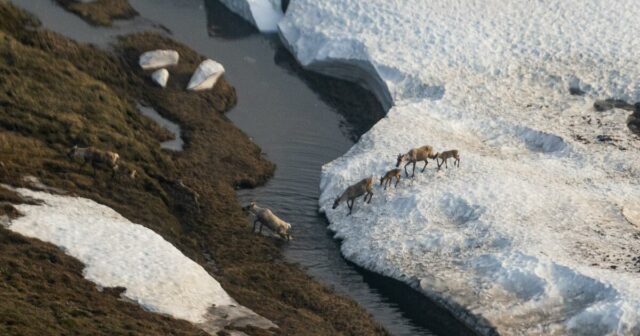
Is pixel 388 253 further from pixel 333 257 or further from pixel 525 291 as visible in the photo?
pixel 525 291

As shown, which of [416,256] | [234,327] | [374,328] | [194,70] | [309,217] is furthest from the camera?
[194,70]

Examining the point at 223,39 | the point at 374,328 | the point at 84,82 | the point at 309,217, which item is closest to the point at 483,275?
the point at 374,328

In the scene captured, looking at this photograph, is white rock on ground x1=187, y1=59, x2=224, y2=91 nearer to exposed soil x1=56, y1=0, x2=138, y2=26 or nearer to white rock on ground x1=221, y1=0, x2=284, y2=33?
exposed soil x1=56, y1=0, x2=138, y2=26

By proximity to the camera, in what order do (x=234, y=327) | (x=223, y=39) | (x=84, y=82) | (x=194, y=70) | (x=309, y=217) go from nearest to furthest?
(x=234, y=327), (x=309, y=217), (x=84, y=82), (x=194, y=70), (x=223, y=39)

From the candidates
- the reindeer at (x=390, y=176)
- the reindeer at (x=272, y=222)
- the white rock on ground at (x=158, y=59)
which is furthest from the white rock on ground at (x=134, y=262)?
the white rock on ground at (x=158, y=59)

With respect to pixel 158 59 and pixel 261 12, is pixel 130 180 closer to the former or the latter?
pixel 158 59

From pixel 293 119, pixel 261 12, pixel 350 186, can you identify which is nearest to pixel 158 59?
pixel 293 119

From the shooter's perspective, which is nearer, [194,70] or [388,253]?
[388,253]

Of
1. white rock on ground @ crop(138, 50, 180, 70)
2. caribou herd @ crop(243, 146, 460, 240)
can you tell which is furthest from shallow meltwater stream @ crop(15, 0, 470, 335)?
white rock on ground @ crop(138, 50, 180, 70)
